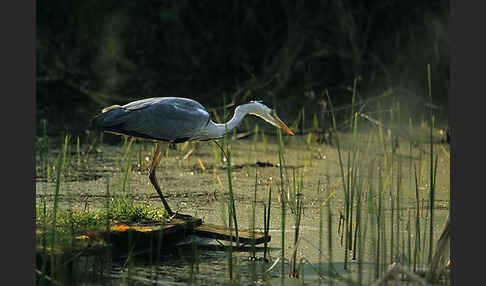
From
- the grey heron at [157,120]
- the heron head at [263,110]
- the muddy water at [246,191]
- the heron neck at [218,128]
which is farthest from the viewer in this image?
the heron head at [263,110]

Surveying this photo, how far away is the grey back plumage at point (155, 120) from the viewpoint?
4.26 meters

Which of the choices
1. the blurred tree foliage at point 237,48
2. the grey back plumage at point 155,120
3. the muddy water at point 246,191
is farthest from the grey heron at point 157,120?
the blurred tree foliage at point 237,48

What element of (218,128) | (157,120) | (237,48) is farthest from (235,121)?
(237,48)

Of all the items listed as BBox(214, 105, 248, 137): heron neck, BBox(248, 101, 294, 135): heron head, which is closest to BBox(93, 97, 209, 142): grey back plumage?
BBox(214, 105, 248, 137): heron neck

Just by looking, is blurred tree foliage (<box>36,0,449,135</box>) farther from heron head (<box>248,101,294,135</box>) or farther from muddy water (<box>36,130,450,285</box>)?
heron head (<box>248,101,294,135</box>)

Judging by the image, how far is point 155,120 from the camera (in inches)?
168

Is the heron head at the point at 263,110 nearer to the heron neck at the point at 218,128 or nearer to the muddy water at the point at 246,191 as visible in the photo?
the heron neck at the point at 218,128

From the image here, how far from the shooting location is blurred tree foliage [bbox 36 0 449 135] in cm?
877

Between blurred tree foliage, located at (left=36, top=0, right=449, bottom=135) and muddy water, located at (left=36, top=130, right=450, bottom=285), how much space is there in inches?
77.1

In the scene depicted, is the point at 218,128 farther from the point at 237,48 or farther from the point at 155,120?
the point at 237,48

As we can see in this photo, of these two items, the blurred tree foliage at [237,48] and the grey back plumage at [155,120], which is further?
the blurred tree foliage at [237,48]

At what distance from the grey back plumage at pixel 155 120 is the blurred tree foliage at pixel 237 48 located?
4104 millimetres

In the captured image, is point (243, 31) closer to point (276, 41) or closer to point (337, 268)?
point (276, 41)

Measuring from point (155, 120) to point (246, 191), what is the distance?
3.09 feet
